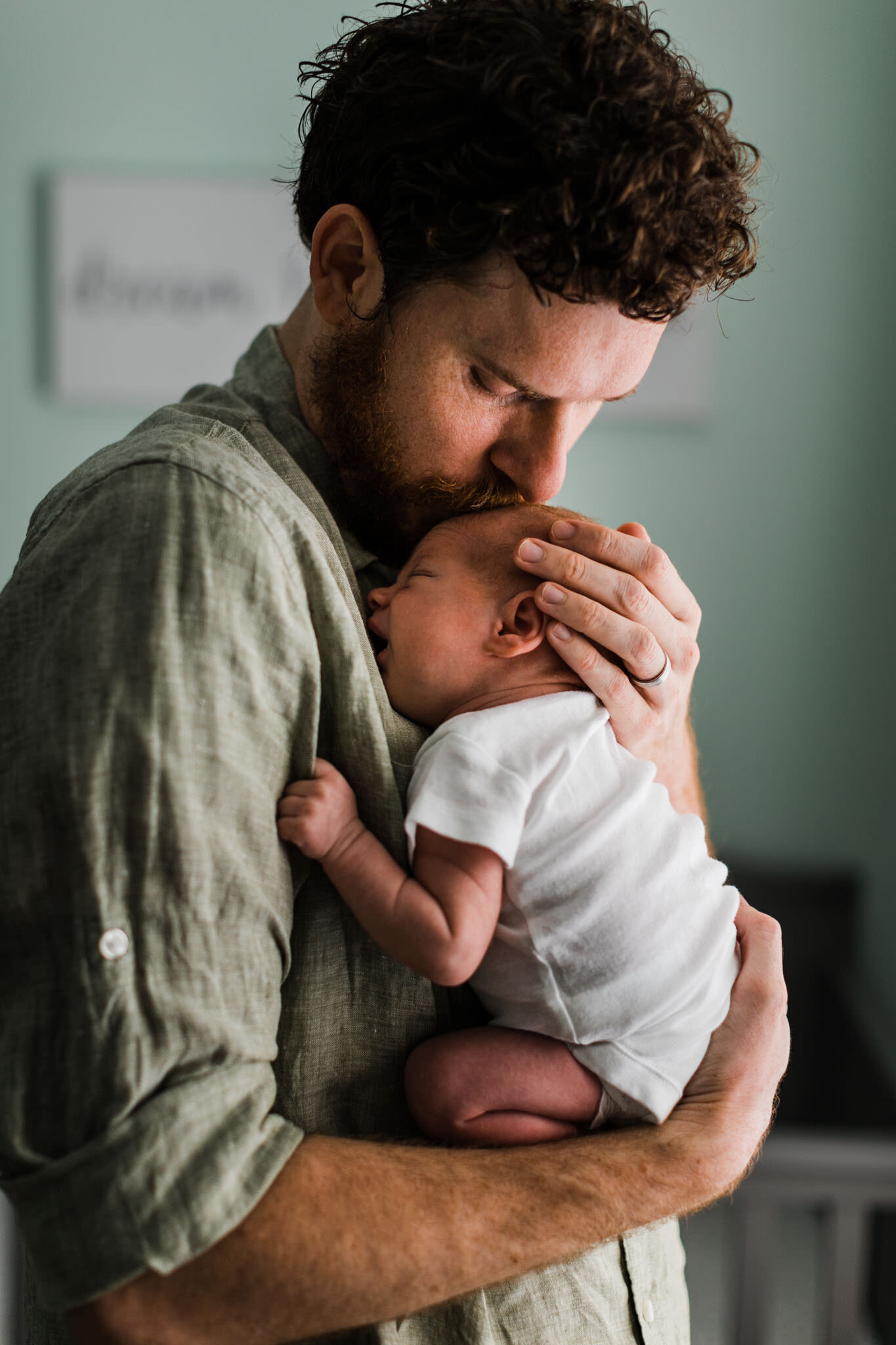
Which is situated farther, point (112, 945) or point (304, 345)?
point (304, 345)

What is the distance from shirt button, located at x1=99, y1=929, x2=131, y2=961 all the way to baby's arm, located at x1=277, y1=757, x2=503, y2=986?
13 centimetres

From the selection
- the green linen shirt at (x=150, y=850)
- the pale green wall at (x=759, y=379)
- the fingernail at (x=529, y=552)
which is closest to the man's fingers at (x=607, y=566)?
the fingernail at (x=529, y=552)

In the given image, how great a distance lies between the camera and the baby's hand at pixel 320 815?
2.25 ft

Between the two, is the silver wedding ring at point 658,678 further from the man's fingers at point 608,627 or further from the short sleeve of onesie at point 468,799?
the short sleeve of onesie at point 468,799

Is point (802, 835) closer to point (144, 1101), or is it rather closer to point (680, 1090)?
point (680, 1090)

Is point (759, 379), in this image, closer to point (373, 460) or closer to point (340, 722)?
point (373, 460)

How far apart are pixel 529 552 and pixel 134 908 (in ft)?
1.48

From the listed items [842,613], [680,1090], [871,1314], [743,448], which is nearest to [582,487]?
[743,448]

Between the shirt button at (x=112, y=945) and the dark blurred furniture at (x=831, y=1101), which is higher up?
the shirt button at (x=112, y=945)

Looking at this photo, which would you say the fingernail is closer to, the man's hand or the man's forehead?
the man's hand

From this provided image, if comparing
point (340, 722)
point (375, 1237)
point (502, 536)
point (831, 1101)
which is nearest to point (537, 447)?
point (502, 536)

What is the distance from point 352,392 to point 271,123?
180cm

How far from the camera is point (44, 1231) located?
2.02ft

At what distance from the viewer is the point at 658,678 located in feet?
3.05
